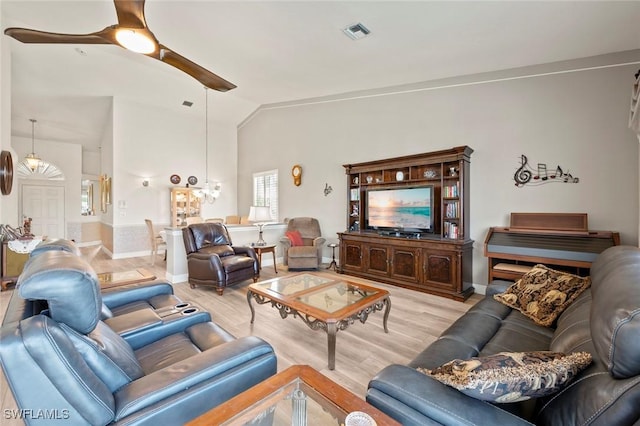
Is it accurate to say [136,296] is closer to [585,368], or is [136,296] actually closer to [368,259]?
[585,368]

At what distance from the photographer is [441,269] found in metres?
4.02

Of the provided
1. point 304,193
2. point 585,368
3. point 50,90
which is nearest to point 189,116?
point 50,90

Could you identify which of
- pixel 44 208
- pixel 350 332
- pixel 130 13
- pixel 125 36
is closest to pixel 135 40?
pixel 125 36

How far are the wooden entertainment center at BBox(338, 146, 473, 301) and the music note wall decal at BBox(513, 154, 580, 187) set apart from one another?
65 centimetres

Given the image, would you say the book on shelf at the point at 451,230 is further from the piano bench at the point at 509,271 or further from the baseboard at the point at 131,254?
the baseboard at the point at 131,254

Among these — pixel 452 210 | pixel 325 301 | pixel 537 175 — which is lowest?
pixel 325 301

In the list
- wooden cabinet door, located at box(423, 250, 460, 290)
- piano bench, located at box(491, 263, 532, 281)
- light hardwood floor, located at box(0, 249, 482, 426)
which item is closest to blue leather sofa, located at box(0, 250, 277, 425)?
light hardwood floor, located at box(0, 249, 482, 426)

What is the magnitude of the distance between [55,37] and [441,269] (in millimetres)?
5112

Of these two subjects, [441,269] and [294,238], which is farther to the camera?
[294,238]

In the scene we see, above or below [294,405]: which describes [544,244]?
above

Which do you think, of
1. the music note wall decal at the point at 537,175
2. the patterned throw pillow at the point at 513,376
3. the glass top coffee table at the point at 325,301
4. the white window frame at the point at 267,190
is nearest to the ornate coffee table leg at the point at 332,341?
the glass top coffee table at the point at 325,301

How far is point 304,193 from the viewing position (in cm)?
661

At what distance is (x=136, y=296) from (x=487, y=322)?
9.36 feet

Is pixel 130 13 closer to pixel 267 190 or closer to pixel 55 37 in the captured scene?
pixel 55 37
